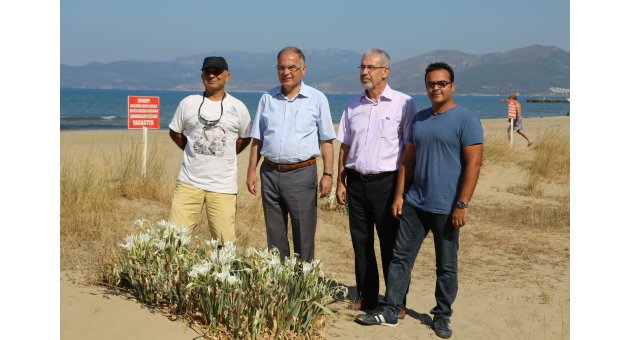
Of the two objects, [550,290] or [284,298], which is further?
[550,290]

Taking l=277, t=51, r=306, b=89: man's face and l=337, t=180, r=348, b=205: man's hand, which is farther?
l=337, t=180, r=348, b=205: man's hand

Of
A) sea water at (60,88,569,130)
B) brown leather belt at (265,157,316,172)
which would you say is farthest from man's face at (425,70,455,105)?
sea water at (60,88,569,130)

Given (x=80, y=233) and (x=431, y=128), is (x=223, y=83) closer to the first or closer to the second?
(x=431, y=128)

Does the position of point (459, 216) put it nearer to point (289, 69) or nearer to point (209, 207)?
point (289, 69)

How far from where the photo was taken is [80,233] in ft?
23.9

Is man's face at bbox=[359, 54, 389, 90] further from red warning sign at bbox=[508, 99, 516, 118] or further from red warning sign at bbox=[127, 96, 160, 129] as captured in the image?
red warning sign at bbox=[508, 99, 516, 118]

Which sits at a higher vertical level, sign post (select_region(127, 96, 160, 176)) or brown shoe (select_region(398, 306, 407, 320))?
sign post (select_region(127, 96, 160, 176))

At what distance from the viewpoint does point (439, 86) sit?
463 cm

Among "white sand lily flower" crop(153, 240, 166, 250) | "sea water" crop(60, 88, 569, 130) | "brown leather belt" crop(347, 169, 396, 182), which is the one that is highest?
"sea water" crop(60, 88, 569, 130)

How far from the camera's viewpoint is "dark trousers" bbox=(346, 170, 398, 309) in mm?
5047

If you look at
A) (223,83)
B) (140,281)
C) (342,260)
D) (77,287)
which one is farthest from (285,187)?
(342,260)

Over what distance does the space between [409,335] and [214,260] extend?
5.15ft

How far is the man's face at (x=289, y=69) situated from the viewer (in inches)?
196

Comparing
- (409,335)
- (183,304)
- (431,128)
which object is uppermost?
(431,128)
